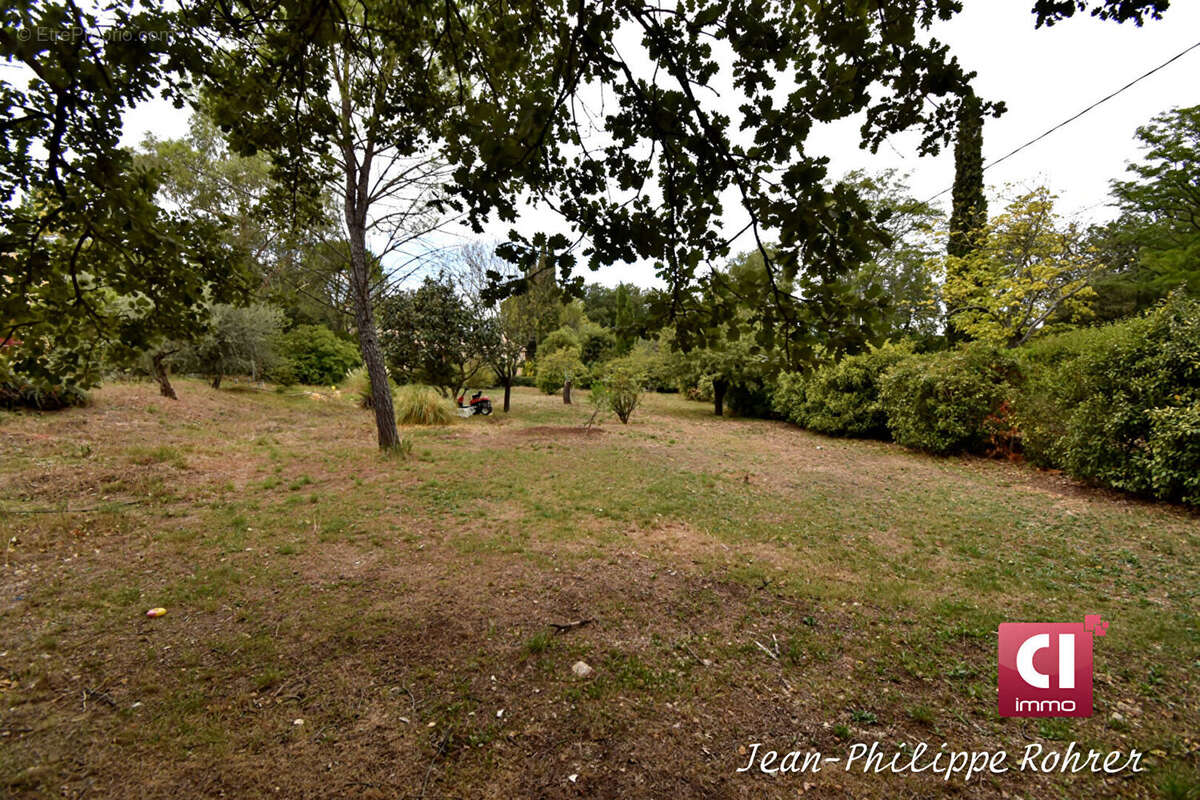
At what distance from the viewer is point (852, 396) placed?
Result: 36.2 ft

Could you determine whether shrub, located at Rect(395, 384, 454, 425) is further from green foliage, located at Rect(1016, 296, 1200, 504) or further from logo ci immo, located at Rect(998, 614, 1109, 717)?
green foliage, located at Rect(1016, 296, 1200, 504)

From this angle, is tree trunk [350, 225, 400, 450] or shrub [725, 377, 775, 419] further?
shrub [725, 377, 775, 419]

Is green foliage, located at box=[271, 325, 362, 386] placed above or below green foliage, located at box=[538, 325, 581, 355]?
below

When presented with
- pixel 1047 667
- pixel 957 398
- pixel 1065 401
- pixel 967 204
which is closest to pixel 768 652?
pixel 1047 667

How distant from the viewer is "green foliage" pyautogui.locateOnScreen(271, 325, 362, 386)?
64.0ft

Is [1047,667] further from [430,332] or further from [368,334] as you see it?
[430,332]

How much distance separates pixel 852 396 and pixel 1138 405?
218 inches

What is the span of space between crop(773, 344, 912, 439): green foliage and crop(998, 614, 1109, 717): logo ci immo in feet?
24.5

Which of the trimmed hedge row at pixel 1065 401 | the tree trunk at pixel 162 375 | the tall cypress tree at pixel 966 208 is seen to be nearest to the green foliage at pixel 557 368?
the trimmed hedge row at pixel 1065 401

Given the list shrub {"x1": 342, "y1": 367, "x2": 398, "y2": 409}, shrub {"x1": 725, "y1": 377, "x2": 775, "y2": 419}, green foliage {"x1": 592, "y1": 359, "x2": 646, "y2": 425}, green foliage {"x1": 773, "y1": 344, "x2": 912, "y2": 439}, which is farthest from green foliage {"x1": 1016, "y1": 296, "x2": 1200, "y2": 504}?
shrub {"x1": 342, "y1": 367, "x2": 398, "y2": 409}

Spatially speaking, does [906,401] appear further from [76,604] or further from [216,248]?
[76,604]

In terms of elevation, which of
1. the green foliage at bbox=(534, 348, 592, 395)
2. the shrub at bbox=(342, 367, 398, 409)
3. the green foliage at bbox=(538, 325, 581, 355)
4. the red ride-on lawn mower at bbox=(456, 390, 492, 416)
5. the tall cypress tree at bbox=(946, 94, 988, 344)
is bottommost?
the red ride-on lawn mower at bbox=(456, 390, 492, 416)

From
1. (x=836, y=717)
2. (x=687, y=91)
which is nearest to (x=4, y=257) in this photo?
(x=687, y=91)

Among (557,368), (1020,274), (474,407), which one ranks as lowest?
(474,407)
